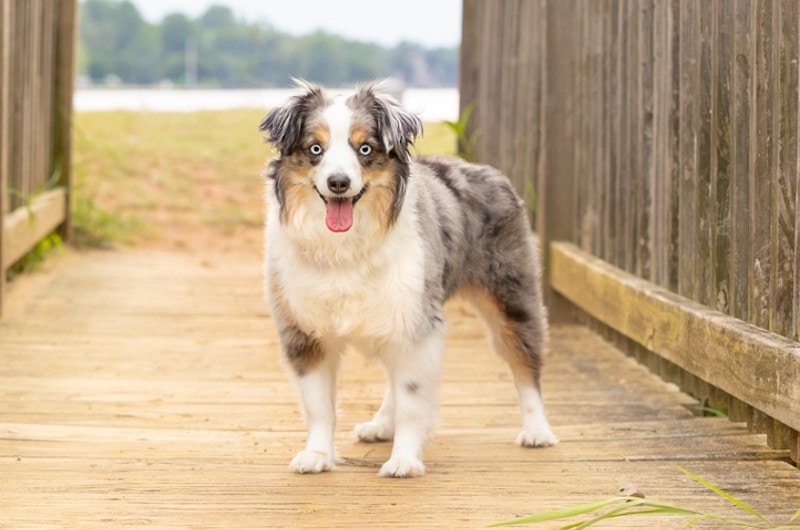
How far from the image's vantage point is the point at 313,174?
411cm

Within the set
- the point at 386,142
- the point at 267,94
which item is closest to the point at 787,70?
the point at 386,142

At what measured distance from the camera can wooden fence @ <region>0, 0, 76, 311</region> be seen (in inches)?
297

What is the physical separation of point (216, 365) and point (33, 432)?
1665 mm

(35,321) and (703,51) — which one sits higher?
(703,51)

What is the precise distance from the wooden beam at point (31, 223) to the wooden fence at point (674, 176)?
3.29 m

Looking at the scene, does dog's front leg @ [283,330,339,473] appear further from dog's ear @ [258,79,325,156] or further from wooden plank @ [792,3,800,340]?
wooden plank @ [792,3,800,340]

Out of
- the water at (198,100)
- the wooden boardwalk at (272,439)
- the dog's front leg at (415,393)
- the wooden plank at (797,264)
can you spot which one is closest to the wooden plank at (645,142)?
the wooden boardwalk at (272,439)

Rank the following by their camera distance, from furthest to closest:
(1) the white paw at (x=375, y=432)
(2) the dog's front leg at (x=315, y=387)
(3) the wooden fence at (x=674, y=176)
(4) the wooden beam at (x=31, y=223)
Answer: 1. (4) the wooden beam at (x=31, y=223)
2. (1) the white paw at (x=375, y=432)
3. (2) the dog's front leg at (x=315, y=387)
4. (3) the wooden fence at (x=674, y=176)

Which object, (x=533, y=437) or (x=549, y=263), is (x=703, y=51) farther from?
(x=549, y=263)

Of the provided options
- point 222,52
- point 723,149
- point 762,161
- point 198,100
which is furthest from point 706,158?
point 198,100

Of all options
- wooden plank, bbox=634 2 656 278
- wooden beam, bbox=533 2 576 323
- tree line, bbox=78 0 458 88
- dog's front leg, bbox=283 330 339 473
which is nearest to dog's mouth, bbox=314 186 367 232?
dog's front leg, bbox=283 330 339 473

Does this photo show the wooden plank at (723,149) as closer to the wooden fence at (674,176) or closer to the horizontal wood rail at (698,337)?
the wooden fence at (674,176)

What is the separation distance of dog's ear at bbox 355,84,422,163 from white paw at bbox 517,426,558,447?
4.00ft

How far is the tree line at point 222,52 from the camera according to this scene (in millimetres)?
15531
